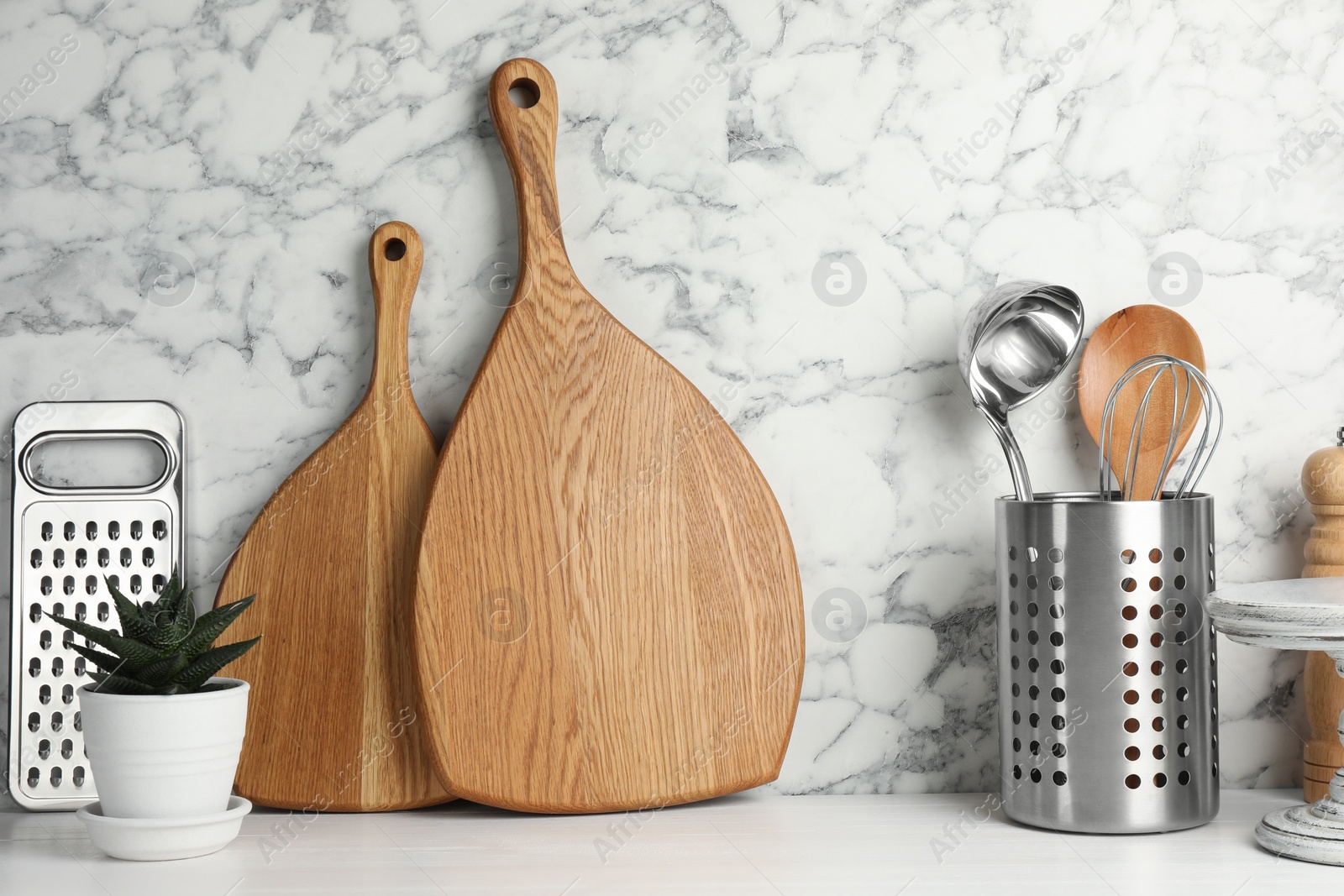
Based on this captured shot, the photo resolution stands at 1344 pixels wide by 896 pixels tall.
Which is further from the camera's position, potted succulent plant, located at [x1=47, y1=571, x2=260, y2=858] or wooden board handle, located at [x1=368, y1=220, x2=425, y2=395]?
wooden board handle, located at [x1=368, y1=220, x2=425, y2=395]

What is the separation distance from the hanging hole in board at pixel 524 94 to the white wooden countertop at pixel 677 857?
0.57 meters

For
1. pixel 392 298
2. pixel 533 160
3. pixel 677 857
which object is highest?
pixel 533 160

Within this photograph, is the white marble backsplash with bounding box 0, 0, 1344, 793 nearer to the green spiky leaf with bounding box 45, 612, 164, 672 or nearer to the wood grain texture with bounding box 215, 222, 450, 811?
the wood grain texture with bounding box 215, 222, 450, 811

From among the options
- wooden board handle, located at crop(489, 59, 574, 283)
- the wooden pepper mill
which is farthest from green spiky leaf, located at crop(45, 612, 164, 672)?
the wooden pepper mill

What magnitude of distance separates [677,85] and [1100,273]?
0.39 metres

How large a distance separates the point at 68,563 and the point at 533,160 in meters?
0.49

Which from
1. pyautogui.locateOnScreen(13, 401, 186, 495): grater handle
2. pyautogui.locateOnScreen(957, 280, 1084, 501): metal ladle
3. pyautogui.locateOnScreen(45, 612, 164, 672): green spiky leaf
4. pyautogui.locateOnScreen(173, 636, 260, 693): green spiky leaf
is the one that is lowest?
pyautogui.locateOnScreen(173, 636, 260, 693): green spiky leaf

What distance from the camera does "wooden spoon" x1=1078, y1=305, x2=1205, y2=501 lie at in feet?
2.72

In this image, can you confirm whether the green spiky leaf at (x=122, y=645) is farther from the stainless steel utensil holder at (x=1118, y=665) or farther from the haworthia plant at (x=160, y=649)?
the stainless steel utensil holder at (x=1118, y=665)

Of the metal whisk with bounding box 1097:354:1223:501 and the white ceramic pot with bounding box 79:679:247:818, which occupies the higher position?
the metal whisk with bounding box 1097:354:1223:501

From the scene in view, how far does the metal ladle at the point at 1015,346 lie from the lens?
2.63 ft

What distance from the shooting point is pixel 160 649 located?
0.68 m

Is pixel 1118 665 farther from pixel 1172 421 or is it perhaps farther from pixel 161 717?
pixel 161 717

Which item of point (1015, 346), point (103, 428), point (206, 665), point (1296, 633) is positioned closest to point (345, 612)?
point (206, 665)
